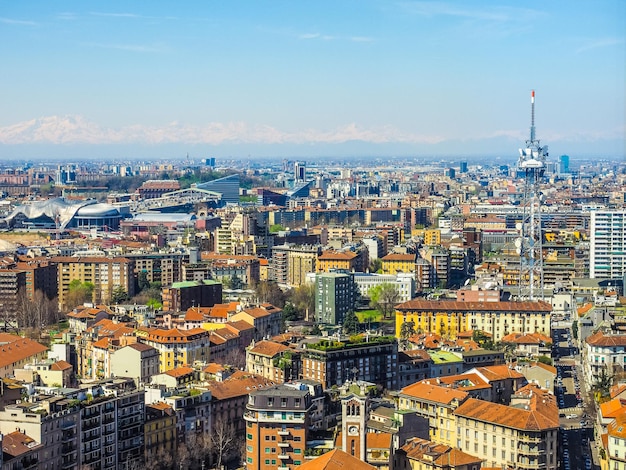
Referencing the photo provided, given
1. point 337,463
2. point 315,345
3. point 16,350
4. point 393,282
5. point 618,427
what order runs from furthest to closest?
1. point 393,282
2. point 16,350
3. point 315,345
4. point 618,427
5. point 337,463

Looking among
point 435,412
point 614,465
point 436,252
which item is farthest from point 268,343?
point 436,252

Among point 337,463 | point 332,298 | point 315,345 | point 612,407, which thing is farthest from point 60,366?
point 332,298

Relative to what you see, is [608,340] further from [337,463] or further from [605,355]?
[337,463]

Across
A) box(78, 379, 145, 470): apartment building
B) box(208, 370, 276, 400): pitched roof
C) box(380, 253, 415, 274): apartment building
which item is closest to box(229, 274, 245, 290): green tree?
box(380, 253, 415, 274): apartment building

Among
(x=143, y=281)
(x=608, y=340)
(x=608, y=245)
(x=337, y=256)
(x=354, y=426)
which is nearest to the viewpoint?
(x=354, y=426)

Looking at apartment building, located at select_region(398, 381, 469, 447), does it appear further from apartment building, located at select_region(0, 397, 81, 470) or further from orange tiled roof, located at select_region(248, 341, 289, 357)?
apartment building, located at select_region(0, 397, 81, 470)

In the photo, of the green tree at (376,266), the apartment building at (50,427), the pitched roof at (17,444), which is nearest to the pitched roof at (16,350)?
the apartment building at (50,427)
